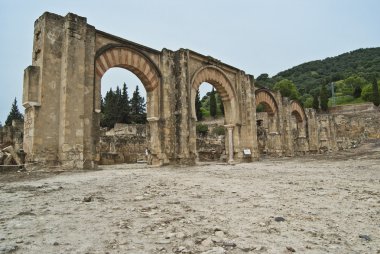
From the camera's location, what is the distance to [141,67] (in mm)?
9789

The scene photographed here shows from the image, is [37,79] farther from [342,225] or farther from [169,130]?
[342,225]

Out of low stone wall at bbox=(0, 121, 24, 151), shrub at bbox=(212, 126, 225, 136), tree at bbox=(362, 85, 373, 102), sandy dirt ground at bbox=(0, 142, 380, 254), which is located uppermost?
tree at bbox=(362, 85, 373, 102)

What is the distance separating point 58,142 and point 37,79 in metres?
1.83

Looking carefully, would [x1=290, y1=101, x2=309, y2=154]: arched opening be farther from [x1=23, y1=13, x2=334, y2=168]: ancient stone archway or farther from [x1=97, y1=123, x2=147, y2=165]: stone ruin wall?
[x1=97, y1=123, x2=147, y2=165]: stone ruin wall

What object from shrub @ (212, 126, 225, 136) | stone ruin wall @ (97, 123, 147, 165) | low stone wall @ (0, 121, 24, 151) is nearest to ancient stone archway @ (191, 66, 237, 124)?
stone ruin wall @ (97, 123, 147, 165)

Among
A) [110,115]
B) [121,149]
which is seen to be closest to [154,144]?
[121,149]

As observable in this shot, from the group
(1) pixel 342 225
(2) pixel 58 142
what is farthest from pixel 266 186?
(2) pixel 58 142

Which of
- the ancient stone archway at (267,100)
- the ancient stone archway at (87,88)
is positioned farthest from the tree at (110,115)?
the ancient stone archway at (87,88)

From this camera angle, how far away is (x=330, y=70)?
7138 centimetres

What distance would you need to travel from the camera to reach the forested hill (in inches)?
2354

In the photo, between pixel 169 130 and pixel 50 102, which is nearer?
pixel 50 102

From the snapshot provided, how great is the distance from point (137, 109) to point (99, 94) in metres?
29.9

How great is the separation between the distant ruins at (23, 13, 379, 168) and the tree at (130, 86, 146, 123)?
22086mm

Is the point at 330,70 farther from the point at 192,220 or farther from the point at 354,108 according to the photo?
the point at 192,220
